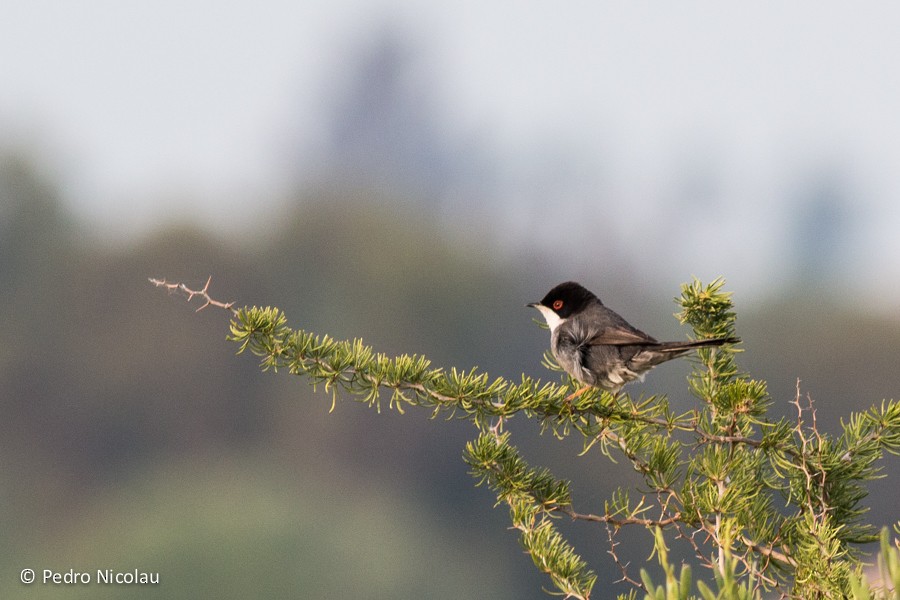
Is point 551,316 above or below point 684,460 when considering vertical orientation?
above

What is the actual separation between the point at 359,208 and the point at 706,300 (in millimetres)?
117589

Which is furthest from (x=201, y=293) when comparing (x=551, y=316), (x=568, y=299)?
(x=551, y=316)

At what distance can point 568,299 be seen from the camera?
6.54 meters

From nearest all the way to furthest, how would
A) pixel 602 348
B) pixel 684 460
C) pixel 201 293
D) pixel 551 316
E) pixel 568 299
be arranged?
1. pixel 201 293
2. pixel 684 460
3. pixel 602 348
4. pixel 568 299
5. pixel 551 316

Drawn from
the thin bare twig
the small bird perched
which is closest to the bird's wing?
the small bird perched

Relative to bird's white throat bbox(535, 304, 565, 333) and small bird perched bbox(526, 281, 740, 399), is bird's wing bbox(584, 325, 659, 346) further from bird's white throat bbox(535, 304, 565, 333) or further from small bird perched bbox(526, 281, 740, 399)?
bird's white throat bbox(535, 304, 565, 333)

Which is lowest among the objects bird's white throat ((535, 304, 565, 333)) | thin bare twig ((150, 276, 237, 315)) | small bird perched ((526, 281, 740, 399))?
thin bare twig ((150, 276, 237, 315))

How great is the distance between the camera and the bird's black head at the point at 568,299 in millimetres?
6500

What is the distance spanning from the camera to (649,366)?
233 inches

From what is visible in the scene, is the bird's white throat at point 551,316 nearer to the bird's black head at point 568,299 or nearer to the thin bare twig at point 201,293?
the bird's black head at point 568,299

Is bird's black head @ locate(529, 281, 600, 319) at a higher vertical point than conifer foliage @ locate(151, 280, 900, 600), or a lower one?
higher

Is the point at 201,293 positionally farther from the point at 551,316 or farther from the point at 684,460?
the point at 551,316

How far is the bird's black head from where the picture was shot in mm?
6500

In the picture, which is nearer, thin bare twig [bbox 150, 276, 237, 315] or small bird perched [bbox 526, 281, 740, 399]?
thin bare twig [bbox 150, 276, 237, 315]
